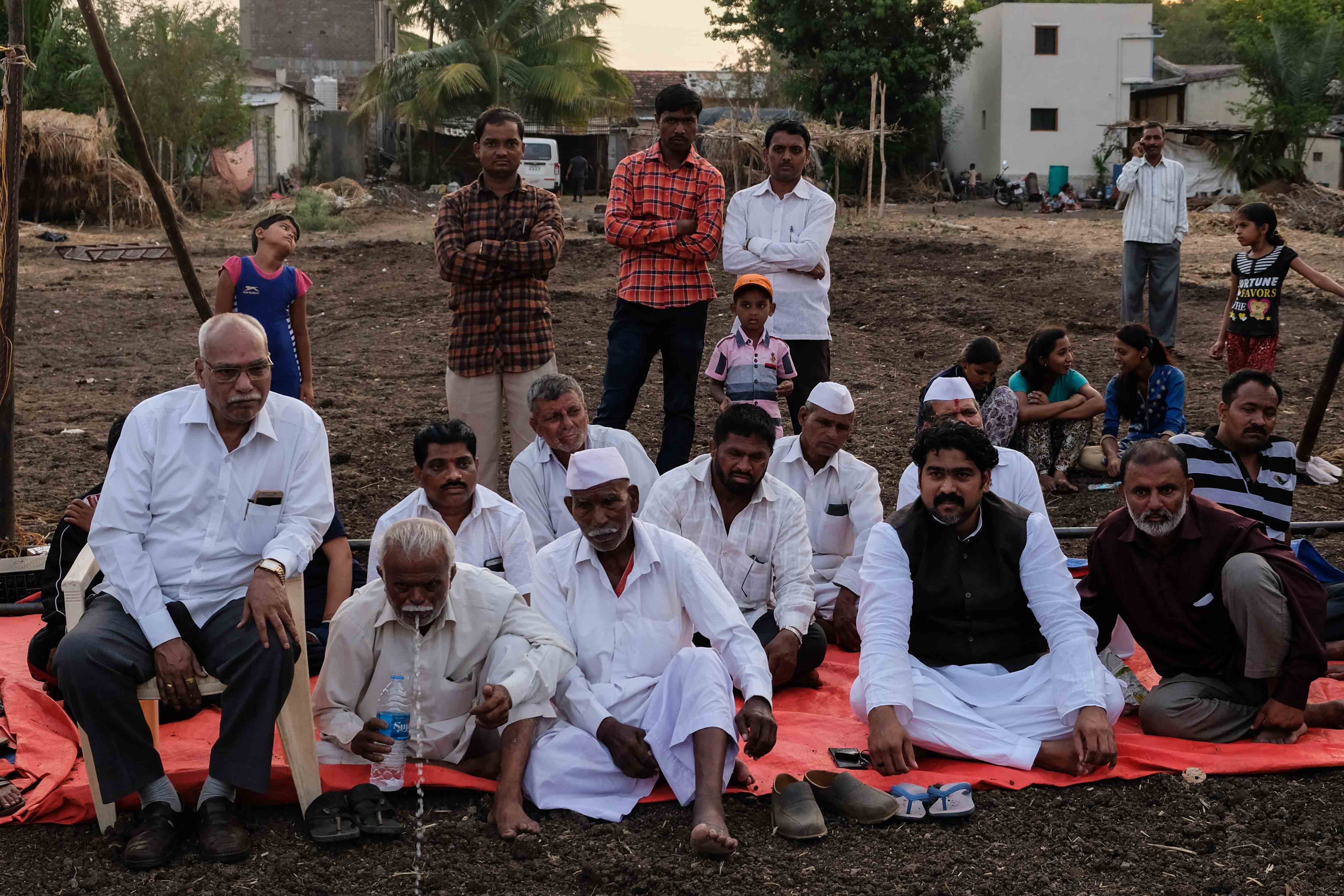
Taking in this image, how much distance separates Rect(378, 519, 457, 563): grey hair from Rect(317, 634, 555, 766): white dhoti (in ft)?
1.29

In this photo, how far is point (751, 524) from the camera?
16.4ft

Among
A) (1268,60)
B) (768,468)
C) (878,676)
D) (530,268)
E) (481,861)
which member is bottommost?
(481,861)

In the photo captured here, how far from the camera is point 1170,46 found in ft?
211

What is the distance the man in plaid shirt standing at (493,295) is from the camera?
20.7ft

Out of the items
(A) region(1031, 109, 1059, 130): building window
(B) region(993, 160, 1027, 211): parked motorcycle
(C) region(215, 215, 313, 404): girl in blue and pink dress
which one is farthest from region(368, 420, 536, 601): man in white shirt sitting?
(A) region(1031, 109, 1059, 130): building window

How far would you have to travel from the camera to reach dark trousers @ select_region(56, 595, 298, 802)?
362 cm

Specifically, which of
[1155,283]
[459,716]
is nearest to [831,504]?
[459,716]

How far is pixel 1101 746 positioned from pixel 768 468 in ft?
6.73

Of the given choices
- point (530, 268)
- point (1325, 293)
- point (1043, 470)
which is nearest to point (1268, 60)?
point (1325, 293)

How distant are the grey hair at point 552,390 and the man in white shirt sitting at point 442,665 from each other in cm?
134

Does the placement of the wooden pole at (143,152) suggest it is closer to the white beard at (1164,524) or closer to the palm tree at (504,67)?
the white beard at (1164,524)

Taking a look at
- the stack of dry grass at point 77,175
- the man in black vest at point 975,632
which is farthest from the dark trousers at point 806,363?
the stack of dry grass at point 77,175

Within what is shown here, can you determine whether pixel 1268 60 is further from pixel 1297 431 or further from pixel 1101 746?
pixel 1101 746

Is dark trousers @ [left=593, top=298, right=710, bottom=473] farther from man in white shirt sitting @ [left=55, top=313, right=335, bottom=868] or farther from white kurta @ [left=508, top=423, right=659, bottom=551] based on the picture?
man in white shirt sitting @ [left=55, top=313, right=335, bottom=868]
